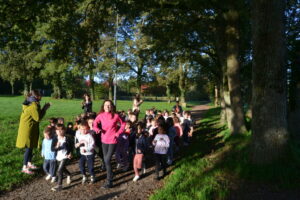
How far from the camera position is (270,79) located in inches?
194

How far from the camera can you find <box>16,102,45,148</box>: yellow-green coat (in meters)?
5.86

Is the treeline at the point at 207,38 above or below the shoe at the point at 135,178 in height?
above

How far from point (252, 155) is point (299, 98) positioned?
766 centimetres

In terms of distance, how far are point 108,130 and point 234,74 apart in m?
6.17

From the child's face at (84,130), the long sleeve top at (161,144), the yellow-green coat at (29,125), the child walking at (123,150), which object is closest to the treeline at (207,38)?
the long sleeve top at (161,144)

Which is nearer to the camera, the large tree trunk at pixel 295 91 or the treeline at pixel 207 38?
the treeline at pixel 207 38

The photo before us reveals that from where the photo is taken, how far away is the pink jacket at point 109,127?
5.22 meters

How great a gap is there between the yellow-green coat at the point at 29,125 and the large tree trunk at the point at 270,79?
533cm

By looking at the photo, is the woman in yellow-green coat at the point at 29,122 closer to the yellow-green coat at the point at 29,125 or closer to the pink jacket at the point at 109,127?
the yellow-green coat at the point at 29,125

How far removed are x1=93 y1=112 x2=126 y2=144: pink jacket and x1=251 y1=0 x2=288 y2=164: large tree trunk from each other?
10.3 ft

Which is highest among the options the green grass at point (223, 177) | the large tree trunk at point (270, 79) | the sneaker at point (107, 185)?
the large tree trunk at point (270, 79)

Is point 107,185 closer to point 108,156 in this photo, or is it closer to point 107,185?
point 107,185

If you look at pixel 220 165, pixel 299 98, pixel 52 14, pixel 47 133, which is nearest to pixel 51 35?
pixel 52 14

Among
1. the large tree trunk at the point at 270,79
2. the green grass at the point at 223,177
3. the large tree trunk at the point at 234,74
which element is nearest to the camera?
the green grass at the point at 223,177
